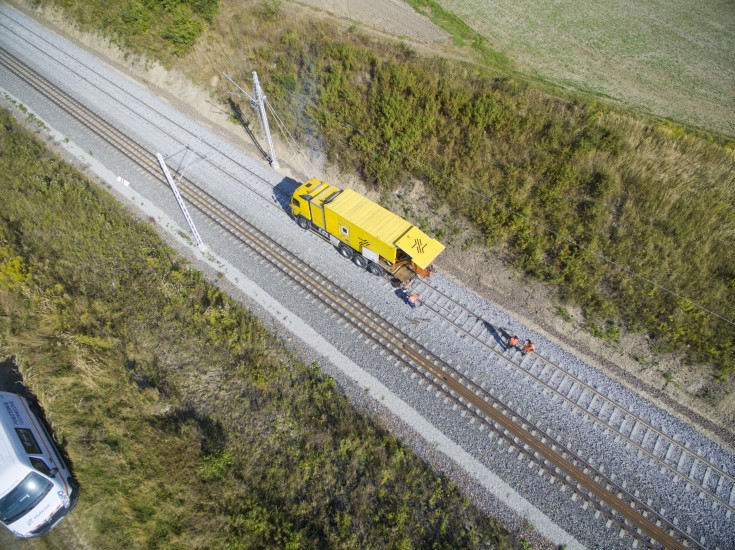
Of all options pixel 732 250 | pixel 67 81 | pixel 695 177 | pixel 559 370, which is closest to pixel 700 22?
pixel 695 177

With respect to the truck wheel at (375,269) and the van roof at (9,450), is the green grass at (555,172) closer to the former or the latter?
the truck wheel at (375,269)

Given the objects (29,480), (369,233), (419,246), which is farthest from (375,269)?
(29,480)

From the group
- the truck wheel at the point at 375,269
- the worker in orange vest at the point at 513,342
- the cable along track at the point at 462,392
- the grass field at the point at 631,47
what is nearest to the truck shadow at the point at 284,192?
the cable along track at the point at 462,392

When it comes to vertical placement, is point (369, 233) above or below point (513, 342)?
above

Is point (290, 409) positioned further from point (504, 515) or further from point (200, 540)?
point (504, 515)

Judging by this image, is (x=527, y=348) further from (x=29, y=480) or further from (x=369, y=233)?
(x=29, y=480)
